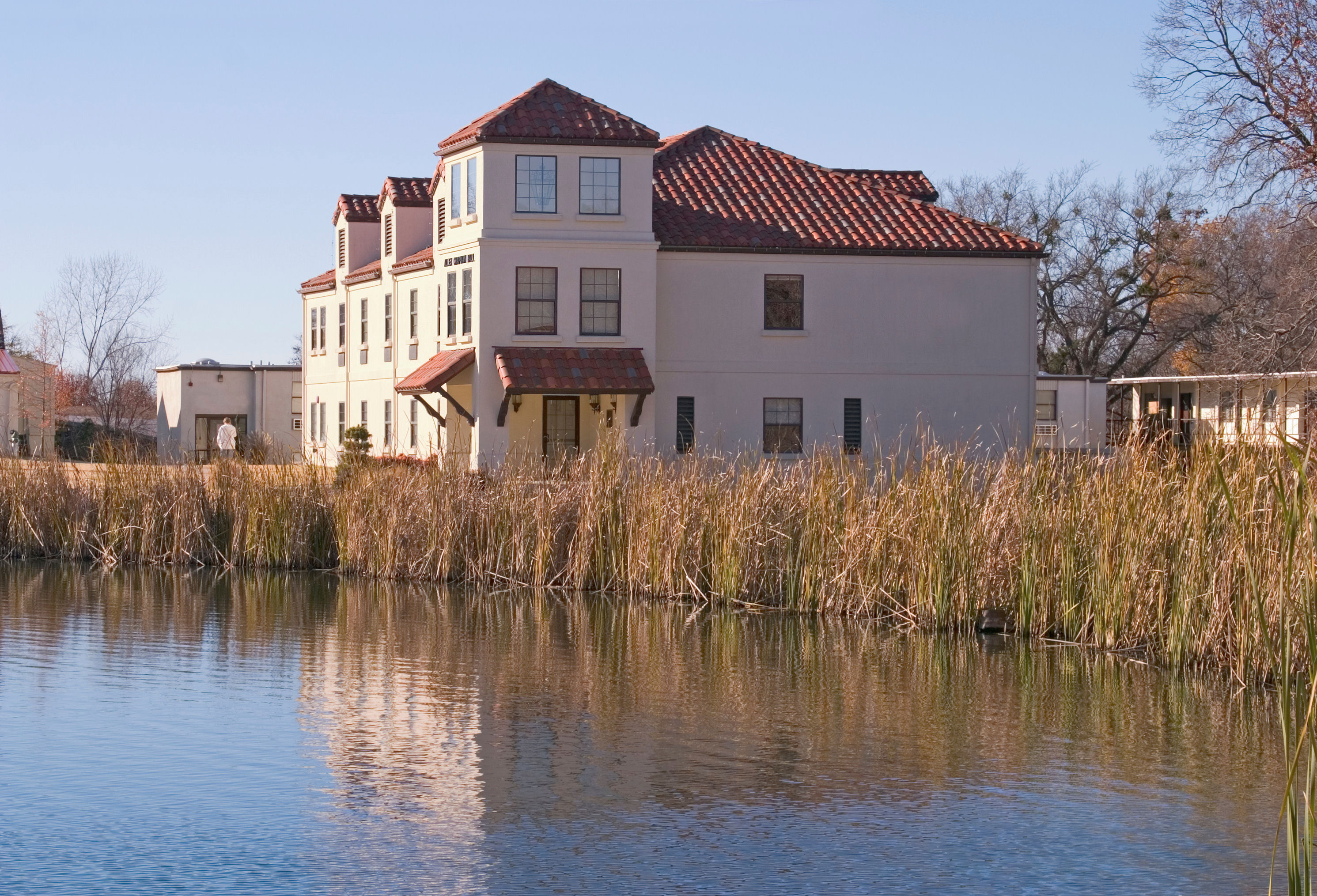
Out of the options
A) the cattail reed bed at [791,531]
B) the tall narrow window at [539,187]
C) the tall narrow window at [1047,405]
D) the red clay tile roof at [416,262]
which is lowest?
the cattail reed bed at [791,531]

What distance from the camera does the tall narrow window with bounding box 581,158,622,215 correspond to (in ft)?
115

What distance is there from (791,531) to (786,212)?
66.0 feet

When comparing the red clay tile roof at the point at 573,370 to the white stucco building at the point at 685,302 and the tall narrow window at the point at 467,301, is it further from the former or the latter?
the tall narrow window at the point at 467,301

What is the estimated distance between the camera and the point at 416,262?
39.3 m

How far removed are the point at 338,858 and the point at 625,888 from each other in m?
1.62

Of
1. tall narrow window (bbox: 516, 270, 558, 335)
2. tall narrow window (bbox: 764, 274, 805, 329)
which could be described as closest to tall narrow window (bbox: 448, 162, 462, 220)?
tall narrow window (bbox: 516, 270, 558, 335)

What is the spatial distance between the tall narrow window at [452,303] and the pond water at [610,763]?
19.2 metres

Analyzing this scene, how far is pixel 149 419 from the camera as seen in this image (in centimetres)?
7394

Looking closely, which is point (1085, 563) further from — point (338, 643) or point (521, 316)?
point (521, 316)

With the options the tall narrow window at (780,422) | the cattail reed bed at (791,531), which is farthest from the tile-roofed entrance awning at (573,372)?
the cattail reed bed at (791,531)

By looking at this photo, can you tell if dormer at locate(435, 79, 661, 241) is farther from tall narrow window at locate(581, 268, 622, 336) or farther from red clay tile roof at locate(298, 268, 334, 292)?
red clay tile roof at locate(298, 268, 334, 292)

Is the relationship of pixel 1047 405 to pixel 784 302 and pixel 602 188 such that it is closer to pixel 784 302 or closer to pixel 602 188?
pixel 784 302

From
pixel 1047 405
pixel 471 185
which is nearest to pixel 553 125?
pixel 471 185

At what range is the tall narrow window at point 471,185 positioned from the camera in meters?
35.1
